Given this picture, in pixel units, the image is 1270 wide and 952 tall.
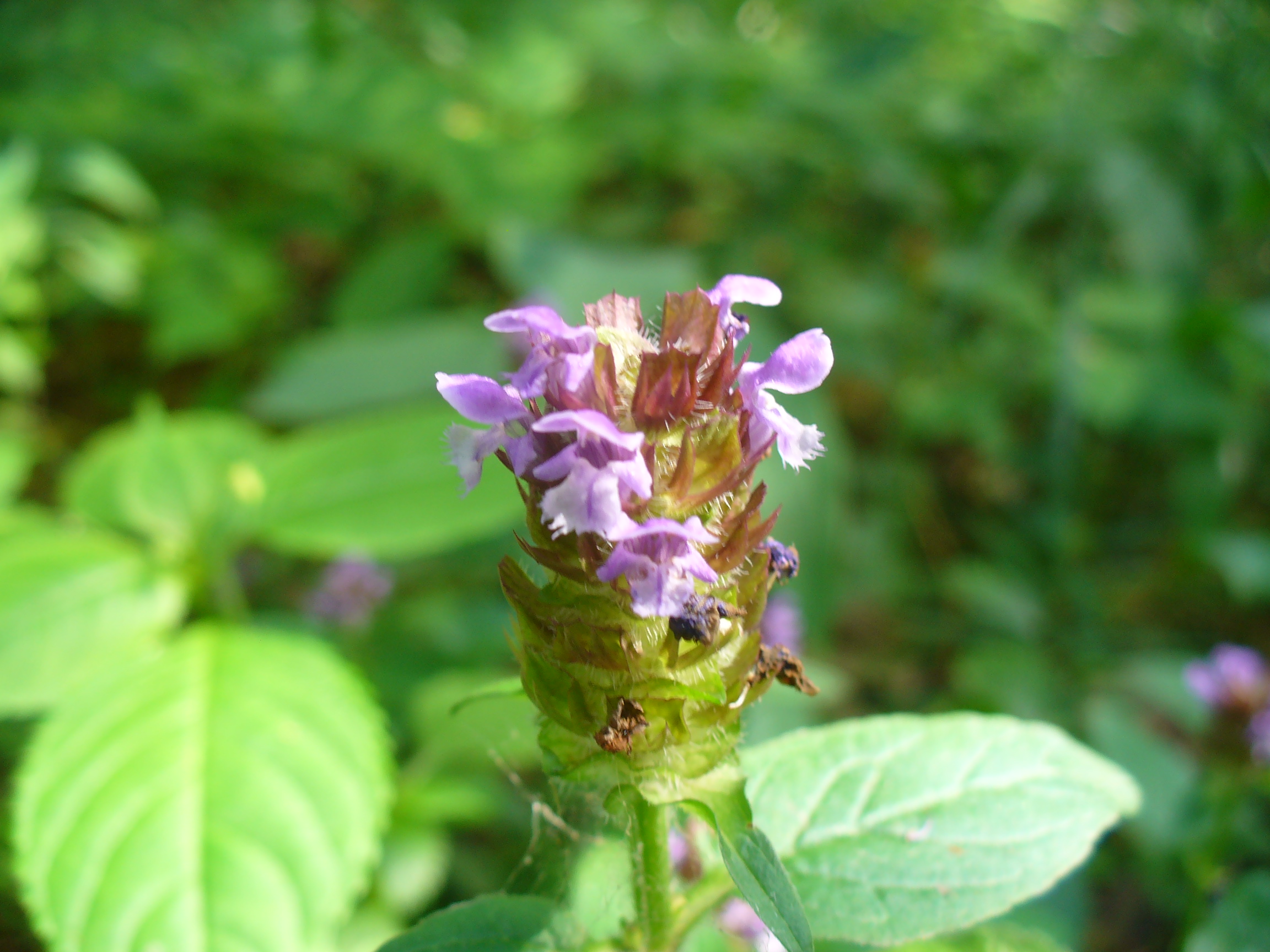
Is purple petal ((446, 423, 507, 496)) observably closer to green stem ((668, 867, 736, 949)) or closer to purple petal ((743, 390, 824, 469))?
purple petal ((743, 390, 824, 469))

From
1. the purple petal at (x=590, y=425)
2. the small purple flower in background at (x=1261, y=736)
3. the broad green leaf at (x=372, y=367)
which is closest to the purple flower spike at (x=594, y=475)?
the purple petal at (x=590, y=425)

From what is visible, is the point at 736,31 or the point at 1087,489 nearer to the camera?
the point at 1087,489

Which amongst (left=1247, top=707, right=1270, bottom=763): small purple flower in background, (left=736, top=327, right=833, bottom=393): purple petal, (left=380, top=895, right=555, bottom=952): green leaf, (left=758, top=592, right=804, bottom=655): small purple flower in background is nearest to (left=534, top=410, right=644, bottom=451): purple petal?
(left=736, top=327, right=833, bottom=393): purple petal

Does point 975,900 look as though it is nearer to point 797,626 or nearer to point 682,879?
point 682,879

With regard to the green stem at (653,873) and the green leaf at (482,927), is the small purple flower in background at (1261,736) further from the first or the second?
the green leaf at (482,927)

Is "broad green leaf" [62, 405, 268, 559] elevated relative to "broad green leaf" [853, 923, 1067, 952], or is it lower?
elevated

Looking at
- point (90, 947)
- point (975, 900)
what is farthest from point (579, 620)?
point (90, 947)
